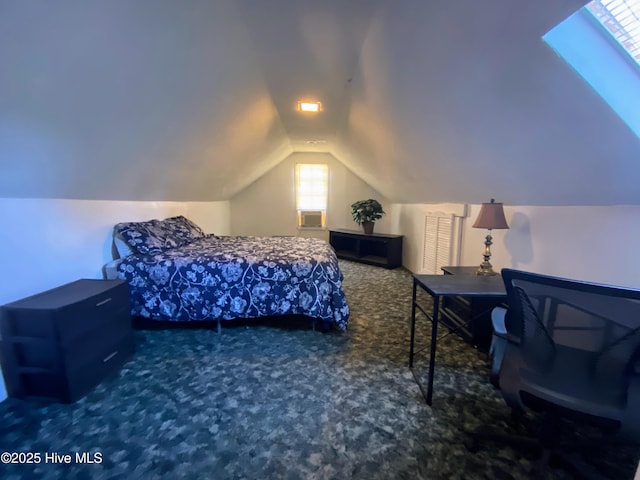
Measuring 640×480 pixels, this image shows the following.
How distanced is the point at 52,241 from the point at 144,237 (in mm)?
713

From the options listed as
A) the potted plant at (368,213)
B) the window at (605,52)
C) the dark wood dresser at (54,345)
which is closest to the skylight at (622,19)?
the window at (605,52)

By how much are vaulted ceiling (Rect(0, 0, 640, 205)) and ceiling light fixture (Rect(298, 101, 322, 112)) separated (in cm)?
22

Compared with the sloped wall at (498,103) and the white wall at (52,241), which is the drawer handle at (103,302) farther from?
the sloped wall at (498,103)

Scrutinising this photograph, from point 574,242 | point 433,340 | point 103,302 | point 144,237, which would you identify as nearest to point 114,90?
point 103,302

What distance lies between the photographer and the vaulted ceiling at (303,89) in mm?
1320

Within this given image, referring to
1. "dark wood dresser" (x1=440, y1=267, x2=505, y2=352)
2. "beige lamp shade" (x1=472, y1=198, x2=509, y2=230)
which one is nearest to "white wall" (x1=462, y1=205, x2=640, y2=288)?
"beige lamp shade" (x1=472, y1=198, x2=509, y2=230)

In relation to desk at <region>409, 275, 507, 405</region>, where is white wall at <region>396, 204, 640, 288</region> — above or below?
above

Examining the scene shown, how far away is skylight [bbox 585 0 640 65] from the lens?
1.09 m

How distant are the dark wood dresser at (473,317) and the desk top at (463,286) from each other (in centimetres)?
32

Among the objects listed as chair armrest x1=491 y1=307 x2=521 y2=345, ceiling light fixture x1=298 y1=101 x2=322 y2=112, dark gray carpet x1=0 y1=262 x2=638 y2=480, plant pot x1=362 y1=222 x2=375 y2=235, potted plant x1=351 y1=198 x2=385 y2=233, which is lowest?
dark gray carpet x1=0 y1=262 x2=638 y2=480

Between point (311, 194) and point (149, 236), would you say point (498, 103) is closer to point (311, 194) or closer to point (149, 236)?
point (149, 236)

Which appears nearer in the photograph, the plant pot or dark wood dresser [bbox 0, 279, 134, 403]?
dark wood dresser [bbox 0, 279, 134, 403]

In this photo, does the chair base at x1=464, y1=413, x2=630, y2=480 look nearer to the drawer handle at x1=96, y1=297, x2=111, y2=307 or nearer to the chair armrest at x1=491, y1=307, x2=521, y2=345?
the chair armrest at x1=491, y1=307, x2=521, y2=345

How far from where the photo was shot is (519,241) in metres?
2.47
